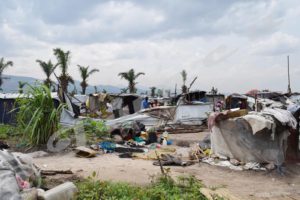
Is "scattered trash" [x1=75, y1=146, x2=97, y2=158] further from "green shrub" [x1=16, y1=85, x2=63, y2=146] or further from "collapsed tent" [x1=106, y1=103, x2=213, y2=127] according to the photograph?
"collapsed tent" [x1=106, y1=103, x2=213, y2=127]

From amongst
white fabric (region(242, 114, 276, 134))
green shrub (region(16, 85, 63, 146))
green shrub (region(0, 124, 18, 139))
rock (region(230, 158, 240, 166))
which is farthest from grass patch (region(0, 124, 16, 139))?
white fabric (region(242, 114, 276, 134))

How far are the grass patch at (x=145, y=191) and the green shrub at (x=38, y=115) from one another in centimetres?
464

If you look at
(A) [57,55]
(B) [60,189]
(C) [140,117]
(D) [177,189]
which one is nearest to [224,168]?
(D) [177,189]

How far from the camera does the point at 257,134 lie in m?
7.96

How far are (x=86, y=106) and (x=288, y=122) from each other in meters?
12.8

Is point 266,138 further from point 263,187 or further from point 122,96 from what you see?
point 122,96

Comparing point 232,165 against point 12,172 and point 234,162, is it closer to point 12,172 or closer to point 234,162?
point 234,162

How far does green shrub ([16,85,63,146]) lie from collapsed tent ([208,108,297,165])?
4.55 meters

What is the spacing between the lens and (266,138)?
792 centimetres

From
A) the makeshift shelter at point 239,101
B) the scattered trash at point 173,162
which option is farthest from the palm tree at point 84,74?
the scattered trash at point 173,162

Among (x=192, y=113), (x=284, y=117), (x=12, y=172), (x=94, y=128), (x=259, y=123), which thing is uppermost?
(x=284, y=117)

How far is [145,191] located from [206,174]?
8.06ft

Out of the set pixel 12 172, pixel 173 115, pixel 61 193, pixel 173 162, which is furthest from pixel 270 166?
pixel 173 115

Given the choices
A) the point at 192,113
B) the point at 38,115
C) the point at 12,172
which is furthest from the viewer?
the point at 192,113
